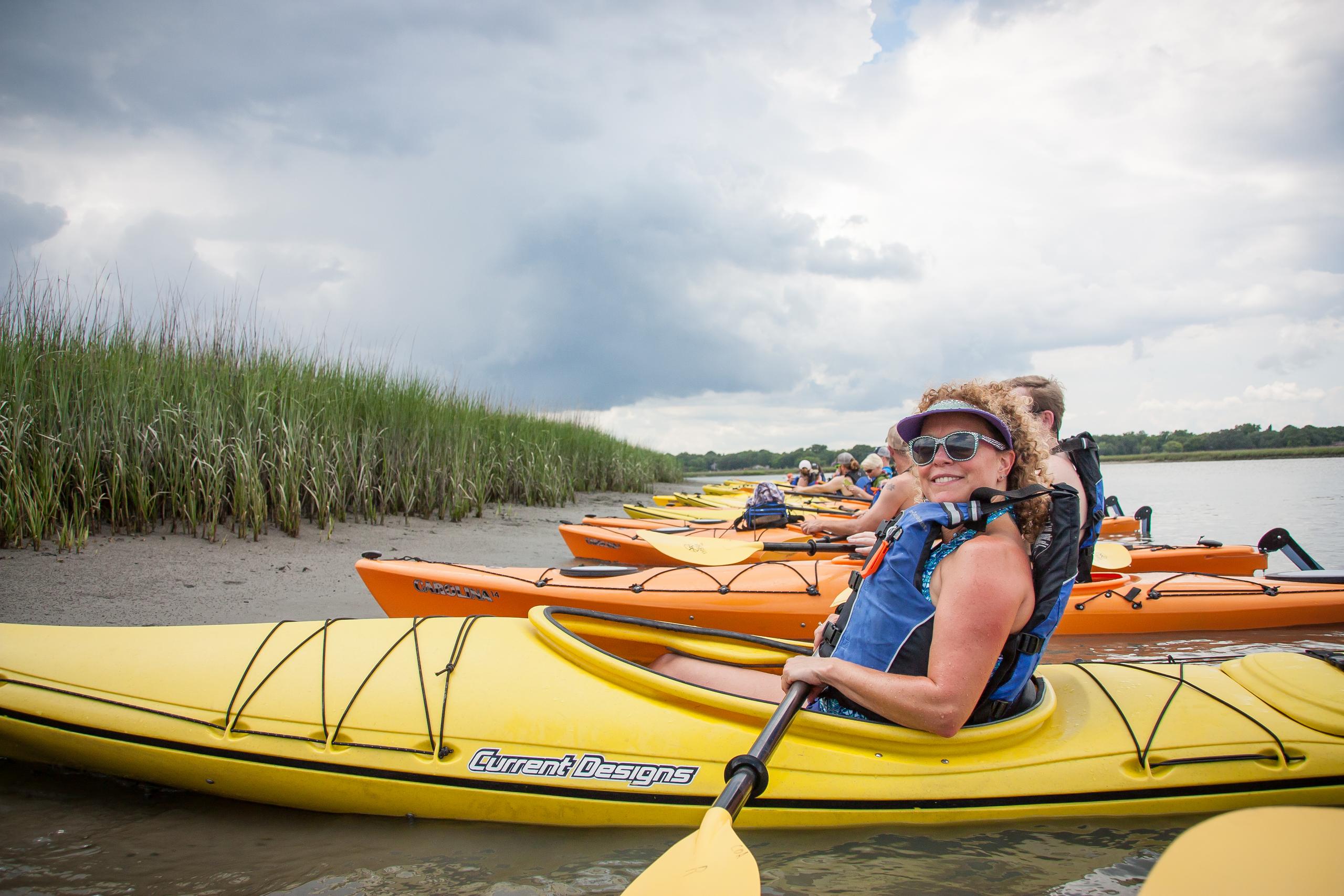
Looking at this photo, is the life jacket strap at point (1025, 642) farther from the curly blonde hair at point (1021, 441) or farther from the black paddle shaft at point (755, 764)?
the black paddle shaft at point (755, 764)

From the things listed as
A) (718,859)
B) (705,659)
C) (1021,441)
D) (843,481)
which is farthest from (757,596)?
(843,481)

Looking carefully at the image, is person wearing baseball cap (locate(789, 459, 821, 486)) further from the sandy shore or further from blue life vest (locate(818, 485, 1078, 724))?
blue life vest (locate(818, 485, 1078, 724))

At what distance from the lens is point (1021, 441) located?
1.97 metres

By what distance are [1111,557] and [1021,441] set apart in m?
4.35

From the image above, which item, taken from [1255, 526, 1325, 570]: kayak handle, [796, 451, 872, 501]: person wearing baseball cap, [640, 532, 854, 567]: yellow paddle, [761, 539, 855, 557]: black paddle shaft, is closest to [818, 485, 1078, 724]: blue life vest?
[640, 532, 854, 567]: yellow paddle

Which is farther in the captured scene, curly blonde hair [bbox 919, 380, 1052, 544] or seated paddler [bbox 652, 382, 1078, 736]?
curly blonde hair [bbox 919, 380, 1052, 544]

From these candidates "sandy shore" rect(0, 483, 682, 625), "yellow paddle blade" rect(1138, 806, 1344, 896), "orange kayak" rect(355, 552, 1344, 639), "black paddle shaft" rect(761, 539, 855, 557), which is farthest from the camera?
"black paddle shaft" rect(761, 539, 855, 557)

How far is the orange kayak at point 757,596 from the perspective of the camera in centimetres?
465

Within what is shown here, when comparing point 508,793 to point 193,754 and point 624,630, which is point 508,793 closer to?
point 624,630

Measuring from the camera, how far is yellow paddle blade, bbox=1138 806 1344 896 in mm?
1336

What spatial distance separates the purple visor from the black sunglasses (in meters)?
0.04

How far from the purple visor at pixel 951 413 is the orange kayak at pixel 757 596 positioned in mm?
2921

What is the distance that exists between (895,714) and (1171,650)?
3.81 meters

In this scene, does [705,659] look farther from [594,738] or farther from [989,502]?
[989,502]
